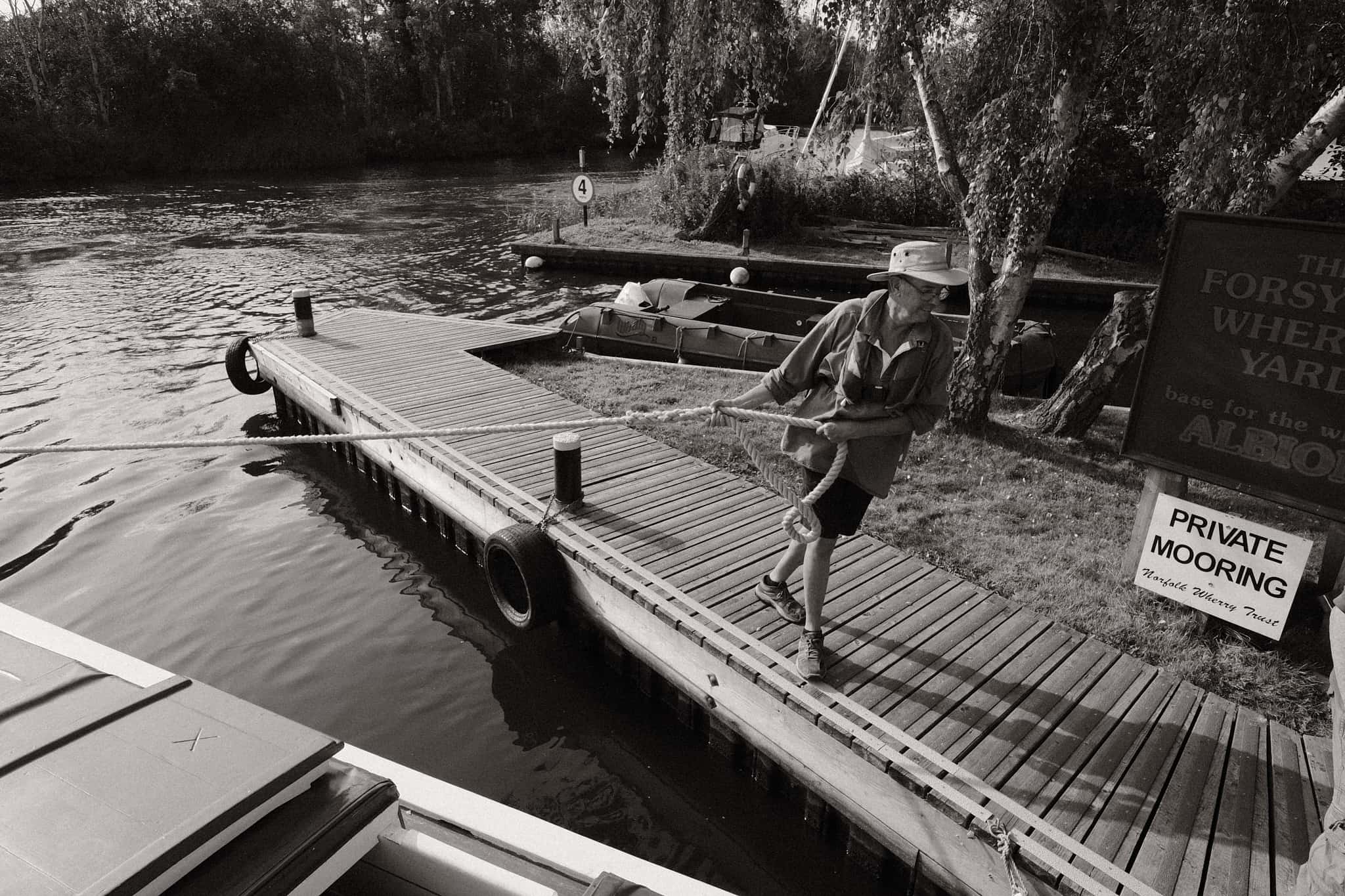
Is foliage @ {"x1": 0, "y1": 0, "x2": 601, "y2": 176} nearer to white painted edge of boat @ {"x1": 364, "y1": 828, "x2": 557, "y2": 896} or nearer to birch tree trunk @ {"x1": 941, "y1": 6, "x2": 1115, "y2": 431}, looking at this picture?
birch tree trunk @ {"x1": 941, "y1": 6, "x2": 1115, "y2": 431}

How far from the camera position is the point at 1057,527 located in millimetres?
6734

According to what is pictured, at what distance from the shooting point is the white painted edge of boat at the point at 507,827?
2949mm

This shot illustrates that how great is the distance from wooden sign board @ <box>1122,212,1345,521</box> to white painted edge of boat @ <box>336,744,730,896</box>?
3.66 m

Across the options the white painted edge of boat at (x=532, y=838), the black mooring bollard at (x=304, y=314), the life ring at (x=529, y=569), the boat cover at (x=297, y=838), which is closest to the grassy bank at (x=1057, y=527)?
the life ring at (x=529, y=569)

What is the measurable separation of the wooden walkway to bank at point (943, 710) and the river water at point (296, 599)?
25.9 inches

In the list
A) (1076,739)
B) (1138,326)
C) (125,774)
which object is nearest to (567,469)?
(1076,739)

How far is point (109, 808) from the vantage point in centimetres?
254

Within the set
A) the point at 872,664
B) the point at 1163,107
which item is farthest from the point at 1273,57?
the point at 872,664

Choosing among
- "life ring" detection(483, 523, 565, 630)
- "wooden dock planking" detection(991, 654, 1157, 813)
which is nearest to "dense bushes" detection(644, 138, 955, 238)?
"life ring" detection(483, 523, 565, 630)

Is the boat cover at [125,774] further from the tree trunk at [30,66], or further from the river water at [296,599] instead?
the tree trunk at [30,66]

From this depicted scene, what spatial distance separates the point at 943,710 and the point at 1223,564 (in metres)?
1.93

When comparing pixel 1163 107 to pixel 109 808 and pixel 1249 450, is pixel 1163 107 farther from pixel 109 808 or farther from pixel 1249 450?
pixel 109 808

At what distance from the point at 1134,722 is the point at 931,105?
6126mm

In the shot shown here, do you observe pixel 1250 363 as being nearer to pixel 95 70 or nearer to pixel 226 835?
pixel 226 835
